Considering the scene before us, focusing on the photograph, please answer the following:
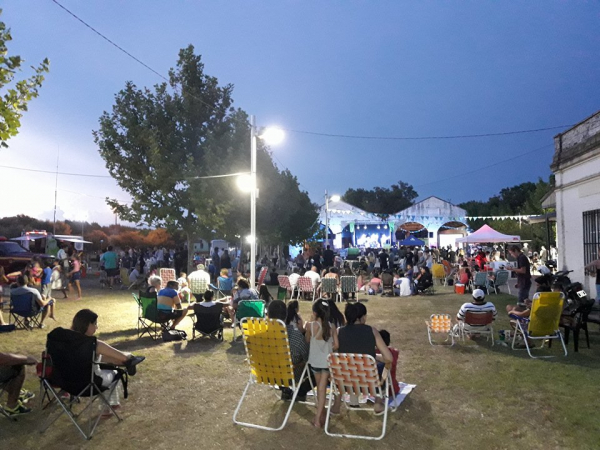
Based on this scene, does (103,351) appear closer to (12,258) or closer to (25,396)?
(25,396)

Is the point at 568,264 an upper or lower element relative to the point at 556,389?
upper

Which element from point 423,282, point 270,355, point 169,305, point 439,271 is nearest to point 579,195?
point 423,282

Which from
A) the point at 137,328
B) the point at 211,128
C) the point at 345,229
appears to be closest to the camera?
the point at 137,328

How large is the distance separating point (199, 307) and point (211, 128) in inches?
563

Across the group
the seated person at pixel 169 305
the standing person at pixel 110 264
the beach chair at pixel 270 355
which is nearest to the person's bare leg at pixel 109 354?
the beach chair at pixel 270 355

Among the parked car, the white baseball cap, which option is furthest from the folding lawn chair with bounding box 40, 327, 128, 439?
the parked car

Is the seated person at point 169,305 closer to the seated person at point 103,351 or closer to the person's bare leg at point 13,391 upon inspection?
the person's bare leg at point 13,391

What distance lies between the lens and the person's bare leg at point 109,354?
13.5ft

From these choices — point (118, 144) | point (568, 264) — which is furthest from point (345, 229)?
point (568, 264)

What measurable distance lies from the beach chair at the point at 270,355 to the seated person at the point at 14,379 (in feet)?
6.99

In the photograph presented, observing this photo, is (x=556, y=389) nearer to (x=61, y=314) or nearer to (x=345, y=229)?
(x=61, y=314)

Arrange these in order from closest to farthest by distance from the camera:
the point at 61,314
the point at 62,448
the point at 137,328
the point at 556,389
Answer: the point at 62,448
the point at 556,389
the point at 137,328
the point at 61,314

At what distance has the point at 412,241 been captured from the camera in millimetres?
26078

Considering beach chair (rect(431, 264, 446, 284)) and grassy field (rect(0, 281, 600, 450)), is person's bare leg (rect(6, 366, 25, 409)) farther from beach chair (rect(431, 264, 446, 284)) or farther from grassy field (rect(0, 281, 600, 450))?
beach chair (rect(431, 264, 446, 284))
